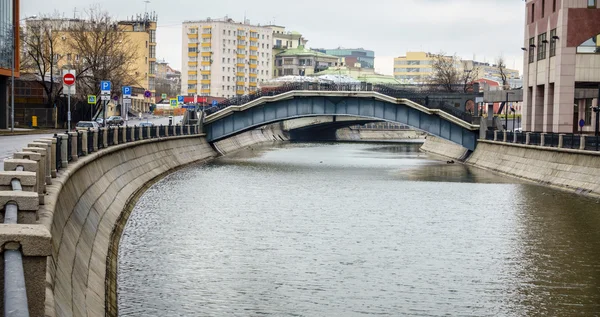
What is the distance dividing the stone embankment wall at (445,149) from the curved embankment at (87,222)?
4789 cm

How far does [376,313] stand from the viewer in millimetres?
21438

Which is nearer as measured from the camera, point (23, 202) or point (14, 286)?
point (14, 286)

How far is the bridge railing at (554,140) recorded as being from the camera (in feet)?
177

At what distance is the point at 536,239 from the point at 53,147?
17.5 metres

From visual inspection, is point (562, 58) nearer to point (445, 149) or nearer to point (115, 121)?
point (445, 149)

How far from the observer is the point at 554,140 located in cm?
6112

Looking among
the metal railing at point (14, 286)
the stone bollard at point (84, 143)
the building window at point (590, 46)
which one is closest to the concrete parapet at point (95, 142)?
the stone bollard at point (84, 143)

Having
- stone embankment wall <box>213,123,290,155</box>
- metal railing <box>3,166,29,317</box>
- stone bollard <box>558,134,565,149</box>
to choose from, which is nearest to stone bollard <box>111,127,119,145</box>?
stone bollard <box>558,134,565,149</box>

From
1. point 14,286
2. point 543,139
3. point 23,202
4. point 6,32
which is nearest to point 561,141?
point 543,139

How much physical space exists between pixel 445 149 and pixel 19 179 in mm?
96240

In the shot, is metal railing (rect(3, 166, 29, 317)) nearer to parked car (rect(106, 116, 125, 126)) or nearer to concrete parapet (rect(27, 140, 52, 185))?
concrete parapet (rect(27, 140, 52, 185))

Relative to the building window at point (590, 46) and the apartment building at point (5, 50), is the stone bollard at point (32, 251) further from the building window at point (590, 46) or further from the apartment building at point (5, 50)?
the apartment building at point (5, 50)

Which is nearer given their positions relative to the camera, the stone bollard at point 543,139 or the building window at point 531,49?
the stone bollard at point 543,139

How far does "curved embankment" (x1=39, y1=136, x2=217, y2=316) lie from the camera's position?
1700 cm
